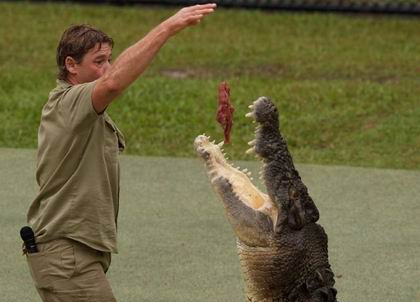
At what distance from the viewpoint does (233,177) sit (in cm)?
452

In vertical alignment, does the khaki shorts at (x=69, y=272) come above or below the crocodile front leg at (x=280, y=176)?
below

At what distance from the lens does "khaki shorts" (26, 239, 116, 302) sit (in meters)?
4.52

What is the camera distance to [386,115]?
33.2ft

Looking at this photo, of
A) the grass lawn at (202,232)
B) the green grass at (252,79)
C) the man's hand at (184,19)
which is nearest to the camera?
the man's hand at (184,19)

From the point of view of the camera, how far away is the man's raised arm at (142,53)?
412 centimetres

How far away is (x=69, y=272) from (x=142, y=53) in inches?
34.3

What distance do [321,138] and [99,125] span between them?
17.3ft

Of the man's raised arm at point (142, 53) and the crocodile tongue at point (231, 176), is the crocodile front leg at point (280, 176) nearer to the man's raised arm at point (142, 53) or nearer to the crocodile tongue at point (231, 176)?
the crocodile tongue at point (231, 176)

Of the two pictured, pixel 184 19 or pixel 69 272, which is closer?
pixel 184 19

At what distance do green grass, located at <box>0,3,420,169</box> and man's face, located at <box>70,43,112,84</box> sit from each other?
460 centimetres

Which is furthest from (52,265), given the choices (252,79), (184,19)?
(252,79)

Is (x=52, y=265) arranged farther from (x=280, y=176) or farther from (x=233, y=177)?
(x=280, y=176)

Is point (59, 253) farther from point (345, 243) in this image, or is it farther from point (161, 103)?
point (161, 103)

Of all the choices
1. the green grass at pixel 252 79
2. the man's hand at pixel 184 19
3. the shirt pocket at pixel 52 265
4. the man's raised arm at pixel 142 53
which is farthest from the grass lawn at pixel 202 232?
the man's hand at pixel 184 19
